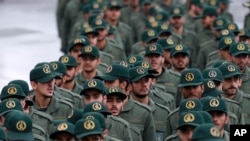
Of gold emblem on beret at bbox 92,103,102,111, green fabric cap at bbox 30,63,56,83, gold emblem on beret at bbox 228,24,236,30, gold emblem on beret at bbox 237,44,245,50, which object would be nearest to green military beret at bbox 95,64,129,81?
green fabric cap at bbox 30,63,56,83

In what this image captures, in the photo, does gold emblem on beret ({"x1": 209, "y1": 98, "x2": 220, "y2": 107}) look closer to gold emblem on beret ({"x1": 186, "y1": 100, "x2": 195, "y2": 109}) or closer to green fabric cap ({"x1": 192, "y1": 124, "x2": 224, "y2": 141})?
gold emblem on beret ({"x1": 186, "y1": 100, "x2": 195, "y2": 109})

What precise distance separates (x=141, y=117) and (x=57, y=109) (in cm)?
103

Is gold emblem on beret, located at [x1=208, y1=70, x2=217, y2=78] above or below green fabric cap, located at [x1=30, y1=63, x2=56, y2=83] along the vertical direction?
above

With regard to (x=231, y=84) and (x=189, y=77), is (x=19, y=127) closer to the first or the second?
(x=189, y=77)

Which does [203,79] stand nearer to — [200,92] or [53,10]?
[200,92]

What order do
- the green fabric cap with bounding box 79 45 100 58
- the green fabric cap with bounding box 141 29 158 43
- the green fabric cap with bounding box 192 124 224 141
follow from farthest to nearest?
A: the green fabric cap with bounding box 141 29 158 43 → the green fabric cap with bounding box 79 45 100 58 → the green fabric cap with bounding box 192 124 224 141

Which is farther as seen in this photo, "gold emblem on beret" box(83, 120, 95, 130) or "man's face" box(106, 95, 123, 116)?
"man's face" box(106, 95, 123, 116)

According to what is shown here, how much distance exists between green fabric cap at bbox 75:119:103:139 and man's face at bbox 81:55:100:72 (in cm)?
482

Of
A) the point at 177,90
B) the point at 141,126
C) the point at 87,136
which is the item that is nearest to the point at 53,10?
the point at 177,90

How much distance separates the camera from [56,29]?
32625mm

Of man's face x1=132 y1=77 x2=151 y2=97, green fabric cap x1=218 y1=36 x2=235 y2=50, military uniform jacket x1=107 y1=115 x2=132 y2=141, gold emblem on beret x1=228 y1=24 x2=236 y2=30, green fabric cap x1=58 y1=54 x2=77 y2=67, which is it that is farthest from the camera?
gold emblem on beret x1=228 y1=24 x2=236 y2=30

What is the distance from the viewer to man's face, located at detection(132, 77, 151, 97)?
51.2 ft

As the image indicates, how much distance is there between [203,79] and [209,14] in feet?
25.5

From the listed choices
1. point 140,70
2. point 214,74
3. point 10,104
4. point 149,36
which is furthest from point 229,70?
point 149,36
